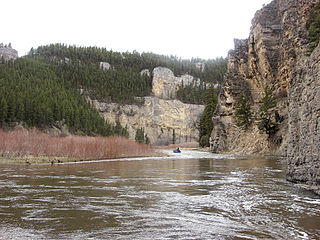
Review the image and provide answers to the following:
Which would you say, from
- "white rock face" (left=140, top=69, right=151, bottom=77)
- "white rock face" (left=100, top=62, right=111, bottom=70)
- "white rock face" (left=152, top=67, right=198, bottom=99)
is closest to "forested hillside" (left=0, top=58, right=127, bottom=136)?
"white rock face" (left=100, top=62, right=111, bottom=70)

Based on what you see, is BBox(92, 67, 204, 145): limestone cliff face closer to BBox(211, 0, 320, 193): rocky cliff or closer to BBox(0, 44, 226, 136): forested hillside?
BBox(0, 44, 226, 136): forested hillside

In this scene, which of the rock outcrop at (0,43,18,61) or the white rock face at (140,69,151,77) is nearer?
the white rock face at (140,69,151,77)

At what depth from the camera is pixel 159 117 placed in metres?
104

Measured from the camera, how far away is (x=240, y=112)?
47219 millimetres

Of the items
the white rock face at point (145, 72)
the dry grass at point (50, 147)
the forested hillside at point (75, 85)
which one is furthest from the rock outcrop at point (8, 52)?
the dry grass at point (50, 147)

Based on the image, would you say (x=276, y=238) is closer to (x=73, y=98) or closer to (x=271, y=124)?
(x=271, y=124)

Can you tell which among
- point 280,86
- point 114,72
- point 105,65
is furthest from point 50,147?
point 105,65

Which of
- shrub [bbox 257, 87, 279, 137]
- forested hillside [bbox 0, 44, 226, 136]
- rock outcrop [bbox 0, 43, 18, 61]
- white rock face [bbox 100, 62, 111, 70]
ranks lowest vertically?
shrub [bbox 257, 87, 279, 137]

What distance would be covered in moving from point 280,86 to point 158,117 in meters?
64.0

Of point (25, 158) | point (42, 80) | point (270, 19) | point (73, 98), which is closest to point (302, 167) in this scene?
point (25, 158)

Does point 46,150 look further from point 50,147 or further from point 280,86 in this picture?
point 280,86

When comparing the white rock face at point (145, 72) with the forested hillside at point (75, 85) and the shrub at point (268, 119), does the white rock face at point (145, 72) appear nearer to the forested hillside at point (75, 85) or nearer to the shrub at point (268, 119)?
the forested hillside at point (75, 85)

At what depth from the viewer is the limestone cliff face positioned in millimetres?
97750

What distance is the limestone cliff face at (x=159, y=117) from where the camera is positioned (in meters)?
97.8
